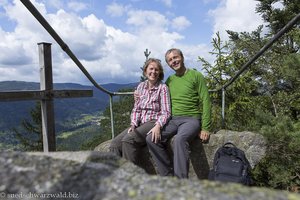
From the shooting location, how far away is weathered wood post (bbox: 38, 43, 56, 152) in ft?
8.90

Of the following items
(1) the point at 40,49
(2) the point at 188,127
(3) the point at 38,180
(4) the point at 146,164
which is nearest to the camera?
(3) the point at 38,180

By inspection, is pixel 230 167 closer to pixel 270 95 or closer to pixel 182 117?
pixel 182 117

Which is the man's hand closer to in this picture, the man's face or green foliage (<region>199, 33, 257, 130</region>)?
the man's face

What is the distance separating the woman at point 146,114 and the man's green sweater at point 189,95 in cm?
10

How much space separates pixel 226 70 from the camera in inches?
416

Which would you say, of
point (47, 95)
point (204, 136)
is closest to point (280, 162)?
point (204, 136)

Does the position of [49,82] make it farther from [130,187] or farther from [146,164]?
[130,187]

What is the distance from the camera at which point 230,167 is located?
290cm

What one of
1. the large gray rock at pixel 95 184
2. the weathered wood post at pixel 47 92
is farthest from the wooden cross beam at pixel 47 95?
the large gray rock at pixel 95 184

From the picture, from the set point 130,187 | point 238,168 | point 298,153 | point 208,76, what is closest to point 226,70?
point 208,76

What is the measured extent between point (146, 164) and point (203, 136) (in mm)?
627

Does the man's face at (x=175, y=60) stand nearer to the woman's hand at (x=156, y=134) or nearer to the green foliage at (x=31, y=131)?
the woman's hand at (x=156, y=134)

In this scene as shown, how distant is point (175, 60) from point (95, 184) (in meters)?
2.70

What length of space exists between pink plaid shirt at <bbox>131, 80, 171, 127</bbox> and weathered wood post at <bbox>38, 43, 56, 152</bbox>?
2.87 feet
